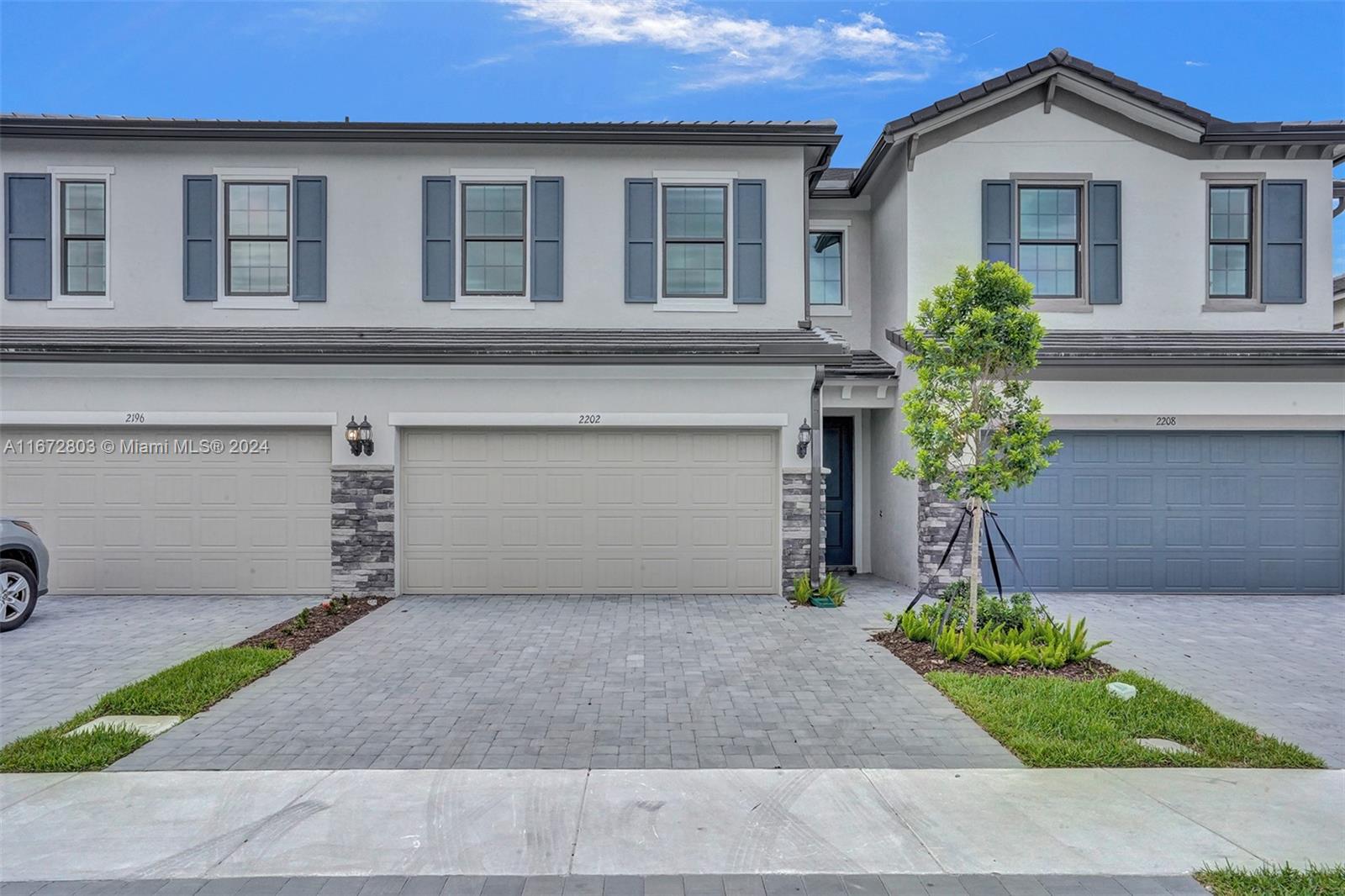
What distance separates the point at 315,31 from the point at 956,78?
32.4 metres

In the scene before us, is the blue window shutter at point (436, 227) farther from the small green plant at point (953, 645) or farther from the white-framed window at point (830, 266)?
the small green plant at point (953, 645)

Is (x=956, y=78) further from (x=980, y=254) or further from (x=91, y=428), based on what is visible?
(x=91, y=428)

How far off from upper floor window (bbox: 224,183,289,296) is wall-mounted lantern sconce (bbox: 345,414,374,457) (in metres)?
2.40

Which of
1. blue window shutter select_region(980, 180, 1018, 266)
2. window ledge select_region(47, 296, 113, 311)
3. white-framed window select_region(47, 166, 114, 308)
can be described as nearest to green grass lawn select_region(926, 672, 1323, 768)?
blue window shutter select_region(980, 180, 1018, 266)

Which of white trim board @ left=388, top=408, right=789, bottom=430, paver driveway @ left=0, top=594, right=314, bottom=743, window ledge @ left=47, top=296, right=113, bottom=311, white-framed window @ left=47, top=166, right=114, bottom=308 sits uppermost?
white-framed window @ left=47, top=166, right=114, bottom=308

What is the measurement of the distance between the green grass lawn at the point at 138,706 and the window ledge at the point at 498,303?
18.3ft

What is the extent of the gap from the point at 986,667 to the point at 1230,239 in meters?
8.77

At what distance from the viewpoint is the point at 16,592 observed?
877cm

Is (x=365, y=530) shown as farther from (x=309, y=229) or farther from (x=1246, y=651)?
(x=1246, y=651)

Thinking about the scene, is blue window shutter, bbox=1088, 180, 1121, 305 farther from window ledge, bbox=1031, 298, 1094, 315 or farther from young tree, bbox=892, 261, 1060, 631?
young tree, bbox=892, 261, 1060, 631

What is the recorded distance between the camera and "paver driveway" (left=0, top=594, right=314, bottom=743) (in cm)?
632

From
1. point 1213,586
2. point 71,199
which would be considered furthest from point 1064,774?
point 71,199

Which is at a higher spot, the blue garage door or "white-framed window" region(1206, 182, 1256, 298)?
"white-framed window" region(1206, 182, 1256, 298)

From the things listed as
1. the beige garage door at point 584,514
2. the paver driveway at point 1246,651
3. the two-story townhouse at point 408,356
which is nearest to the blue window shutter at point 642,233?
the two-story townhouse at point 408,356
